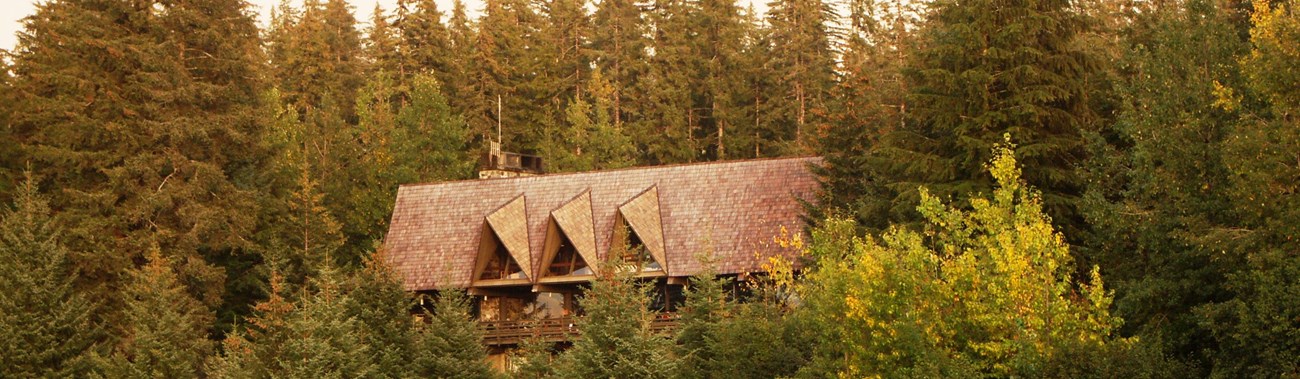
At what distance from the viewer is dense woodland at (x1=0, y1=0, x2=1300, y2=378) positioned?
28.5 meters

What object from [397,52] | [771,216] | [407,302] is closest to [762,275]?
[771,216]

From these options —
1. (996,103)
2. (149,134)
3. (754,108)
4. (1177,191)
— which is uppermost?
(754,108)

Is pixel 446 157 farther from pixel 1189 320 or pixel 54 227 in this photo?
pixel 1189 320

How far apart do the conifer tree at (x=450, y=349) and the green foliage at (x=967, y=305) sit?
1078 centimetres

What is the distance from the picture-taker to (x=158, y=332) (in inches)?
1620

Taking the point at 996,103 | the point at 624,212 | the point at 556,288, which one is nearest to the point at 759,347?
the point at 996,103

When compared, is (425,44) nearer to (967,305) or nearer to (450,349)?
(450,349)

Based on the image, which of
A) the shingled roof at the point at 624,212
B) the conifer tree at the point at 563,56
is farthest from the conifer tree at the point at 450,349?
the conifer tree at the point at 563,56

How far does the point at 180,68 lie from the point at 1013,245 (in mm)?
28941

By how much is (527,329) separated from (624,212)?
4.50 metres

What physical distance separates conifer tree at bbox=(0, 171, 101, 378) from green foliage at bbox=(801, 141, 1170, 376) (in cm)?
2374

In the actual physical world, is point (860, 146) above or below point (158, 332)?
above

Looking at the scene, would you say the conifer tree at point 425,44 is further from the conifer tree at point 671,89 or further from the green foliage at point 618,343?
the green foliage at point 618,343

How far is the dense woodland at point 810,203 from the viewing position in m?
28.5
